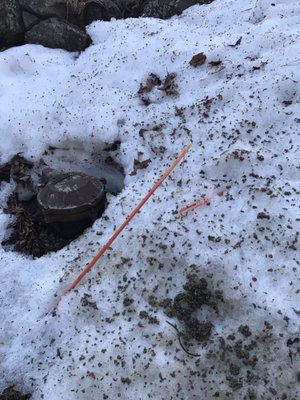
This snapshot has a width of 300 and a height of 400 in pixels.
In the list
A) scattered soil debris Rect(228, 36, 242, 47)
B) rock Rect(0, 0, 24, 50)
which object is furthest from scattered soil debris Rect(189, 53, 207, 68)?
rock Rect(0, 0, 24, 50)

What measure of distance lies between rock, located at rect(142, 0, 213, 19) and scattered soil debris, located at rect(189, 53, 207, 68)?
1866 millimetres

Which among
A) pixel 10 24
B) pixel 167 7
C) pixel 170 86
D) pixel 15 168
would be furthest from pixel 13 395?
pixel 167 7

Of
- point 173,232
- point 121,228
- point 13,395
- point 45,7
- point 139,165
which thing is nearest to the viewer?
point 13,395

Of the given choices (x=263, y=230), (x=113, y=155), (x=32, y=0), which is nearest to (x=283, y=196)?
(x=263, y=230)

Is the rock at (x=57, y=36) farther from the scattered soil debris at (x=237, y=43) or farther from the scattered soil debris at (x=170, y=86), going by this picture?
the scattered soil debris at (x=237, y=43)

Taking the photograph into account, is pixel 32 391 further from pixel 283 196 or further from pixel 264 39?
pixel 264 39

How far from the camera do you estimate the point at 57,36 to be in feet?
19.7

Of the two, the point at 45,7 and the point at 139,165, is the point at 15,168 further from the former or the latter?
the point at 45,7

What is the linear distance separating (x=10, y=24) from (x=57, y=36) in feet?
2.44

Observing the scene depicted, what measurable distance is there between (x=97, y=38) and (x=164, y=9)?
1.20 m

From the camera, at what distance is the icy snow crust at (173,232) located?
267 centimetres

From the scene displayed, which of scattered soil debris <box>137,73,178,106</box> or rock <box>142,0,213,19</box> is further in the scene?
rock <box>142,0,213,19</box>

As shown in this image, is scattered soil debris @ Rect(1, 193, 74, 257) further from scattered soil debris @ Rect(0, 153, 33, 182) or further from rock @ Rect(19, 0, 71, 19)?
rock @ Rect(19, 0, 71, 19)

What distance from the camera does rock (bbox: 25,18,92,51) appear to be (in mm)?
6004
